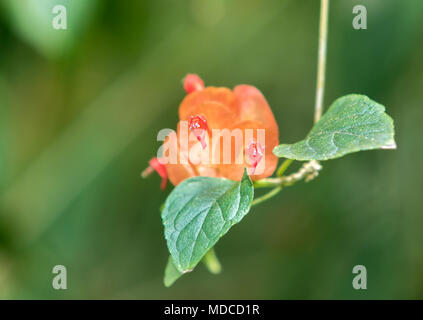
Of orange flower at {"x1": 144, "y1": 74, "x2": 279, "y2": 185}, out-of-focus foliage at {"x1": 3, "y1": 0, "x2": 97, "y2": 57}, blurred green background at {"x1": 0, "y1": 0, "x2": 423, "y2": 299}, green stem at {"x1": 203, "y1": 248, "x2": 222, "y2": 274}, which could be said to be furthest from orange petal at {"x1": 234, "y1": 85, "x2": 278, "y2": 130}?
blurred green background at {"x1": 0, "y1": 0, "x2": 423, "y2": 299}

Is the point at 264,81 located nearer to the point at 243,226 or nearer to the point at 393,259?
the point at 243,226

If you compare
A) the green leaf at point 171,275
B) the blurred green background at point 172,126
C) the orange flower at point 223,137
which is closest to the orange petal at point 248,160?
the orange flower at point 223,137

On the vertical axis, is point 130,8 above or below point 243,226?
above

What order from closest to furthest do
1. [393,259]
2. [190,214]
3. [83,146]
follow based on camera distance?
1. [190,214]
2. [393,259]
3. [83,146]

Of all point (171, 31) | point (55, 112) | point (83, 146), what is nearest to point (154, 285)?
point (83, 146)

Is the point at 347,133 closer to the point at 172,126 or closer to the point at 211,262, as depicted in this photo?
the point at 211,262

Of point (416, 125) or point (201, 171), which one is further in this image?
point (416, 125)
